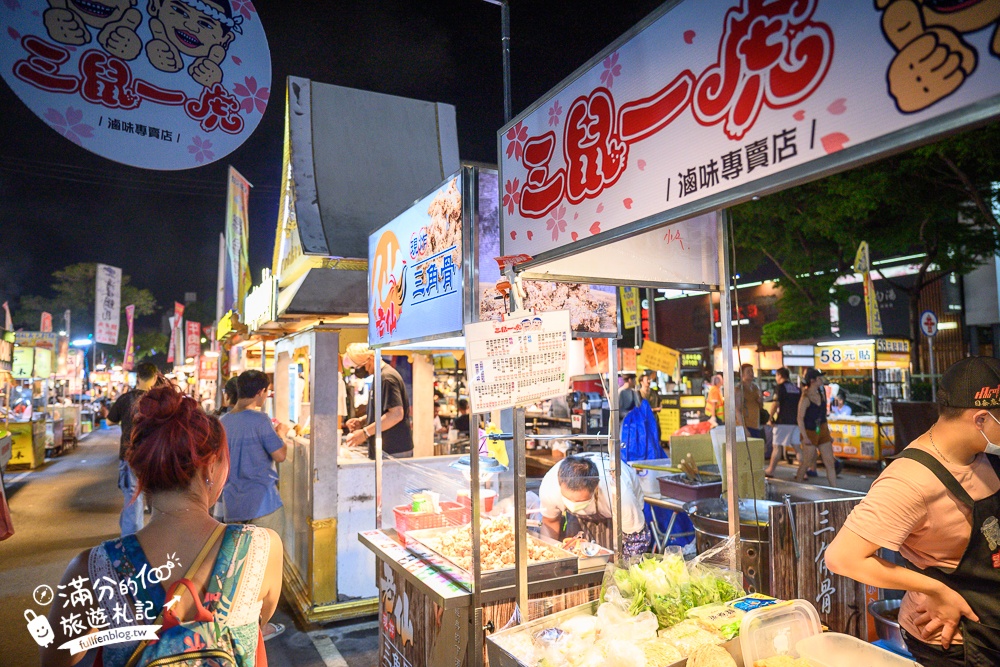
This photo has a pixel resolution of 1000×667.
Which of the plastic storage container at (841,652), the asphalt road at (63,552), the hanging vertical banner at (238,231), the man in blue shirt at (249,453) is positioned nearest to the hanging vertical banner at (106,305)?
the asphalt road at (63,552)

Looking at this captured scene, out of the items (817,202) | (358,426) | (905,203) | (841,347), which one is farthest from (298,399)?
(841,347)

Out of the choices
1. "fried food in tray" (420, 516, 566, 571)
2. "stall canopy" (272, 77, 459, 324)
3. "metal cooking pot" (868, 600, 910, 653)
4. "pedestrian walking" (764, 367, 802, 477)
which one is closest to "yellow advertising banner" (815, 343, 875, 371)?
"pedestrian walking" (764, 367, 802, 477)

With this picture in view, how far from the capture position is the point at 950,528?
2189 millimetres

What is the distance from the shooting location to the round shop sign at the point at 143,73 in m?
3.00

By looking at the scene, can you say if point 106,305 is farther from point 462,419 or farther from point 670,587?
point 670,587

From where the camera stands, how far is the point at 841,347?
15.9m

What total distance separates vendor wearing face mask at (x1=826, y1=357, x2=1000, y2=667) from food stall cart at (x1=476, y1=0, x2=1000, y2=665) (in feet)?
1.31

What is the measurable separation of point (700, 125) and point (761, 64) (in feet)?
0.74

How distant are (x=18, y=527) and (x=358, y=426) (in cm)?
575

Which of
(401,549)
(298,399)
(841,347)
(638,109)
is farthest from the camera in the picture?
(841,347)

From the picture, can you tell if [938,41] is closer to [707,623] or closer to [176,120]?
[707,623]

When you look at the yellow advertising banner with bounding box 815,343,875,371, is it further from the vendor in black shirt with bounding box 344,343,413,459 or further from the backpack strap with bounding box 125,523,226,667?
the backpack strap with bounding box 125,523,226,667

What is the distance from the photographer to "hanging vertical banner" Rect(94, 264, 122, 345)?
786 inches

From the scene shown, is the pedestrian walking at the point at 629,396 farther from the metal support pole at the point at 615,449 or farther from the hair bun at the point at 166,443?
the hair bun at the point at 166,443
